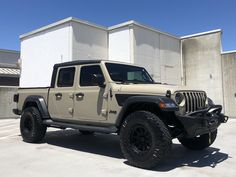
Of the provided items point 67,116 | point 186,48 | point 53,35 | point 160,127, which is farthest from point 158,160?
point 186,48

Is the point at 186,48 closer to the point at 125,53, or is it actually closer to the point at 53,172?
the point at 125,53

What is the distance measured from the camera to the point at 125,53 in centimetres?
1631

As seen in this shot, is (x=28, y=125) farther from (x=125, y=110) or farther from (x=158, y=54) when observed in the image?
(x=158, y=54)

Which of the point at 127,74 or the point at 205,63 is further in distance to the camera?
the point at 205,63

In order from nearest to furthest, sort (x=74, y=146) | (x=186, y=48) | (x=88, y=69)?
(x=88, y=69) → (x=74, y=146) → (x=186, y=48)

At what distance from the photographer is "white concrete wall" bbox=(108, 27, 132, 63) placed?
16156mm

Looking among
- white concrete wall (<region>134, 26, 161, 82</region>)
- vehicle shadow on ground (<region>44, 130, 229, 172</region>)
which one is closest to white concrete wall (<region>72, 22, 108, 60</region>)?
white concrete wall (<region>134, 26, 161, 82</region>)

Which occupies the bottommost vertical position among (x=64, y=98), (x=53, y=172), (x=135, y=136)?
(x=53, y=172)

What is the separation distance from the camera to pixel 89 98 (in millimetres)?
6383

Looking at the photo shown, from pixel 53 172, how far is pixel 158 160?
5.84 ft

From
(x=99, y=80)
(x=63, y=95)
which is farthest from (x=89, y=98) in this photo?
(x=63, y=95)

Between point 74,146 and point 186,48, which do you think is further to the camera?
point 186,48

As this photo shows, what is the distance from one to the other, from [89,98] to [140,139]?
1637 millimetres

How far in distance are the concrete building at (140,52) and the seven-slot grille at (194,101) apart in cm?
1019
